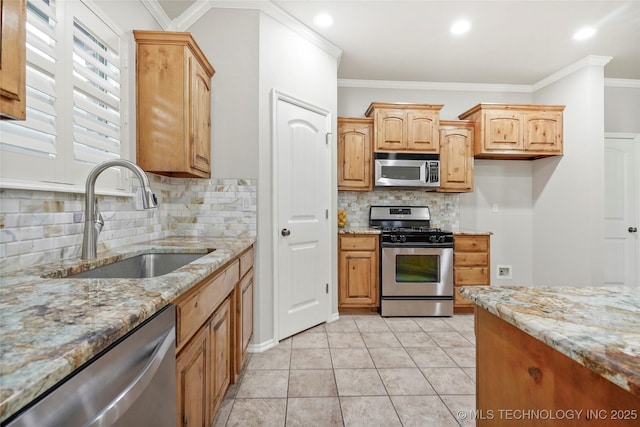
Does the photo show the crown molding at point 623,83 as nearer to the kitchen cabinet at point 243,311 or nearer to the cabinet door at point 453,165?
the cabinet door at point 453,165

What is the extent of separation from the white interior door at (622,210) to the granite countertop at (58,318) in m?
4.75

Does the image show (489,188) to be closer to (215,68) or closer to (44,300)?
(215,68)

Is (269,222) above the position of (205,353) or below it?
above

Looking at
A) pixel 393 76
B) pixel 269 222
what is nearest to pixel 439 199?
pixel 393 76

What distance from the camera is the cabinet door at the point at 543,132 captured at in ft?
11.7

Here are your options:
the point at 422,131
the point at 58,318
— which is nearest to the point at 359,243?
the point at 422,131

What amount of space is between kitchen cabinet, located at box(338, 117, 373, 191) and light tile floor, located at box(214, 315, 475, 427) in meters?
1.60

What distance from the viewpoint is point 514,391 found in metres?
0.78

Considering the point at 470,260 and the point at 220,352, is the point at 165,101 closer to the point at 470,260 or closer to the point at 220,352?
the point at 220,352

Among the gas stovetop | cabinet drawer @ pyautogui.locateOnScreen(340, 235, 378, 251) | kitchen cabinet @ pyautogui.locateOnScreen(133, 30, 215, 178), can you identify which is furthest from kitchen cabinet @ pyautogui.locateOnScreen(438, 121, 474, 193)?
kitchen cabinet @ pyautogui.locateOnScreen(133, 30, 215, 178)

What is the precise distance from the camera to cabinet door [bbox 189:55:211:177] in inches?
78.7

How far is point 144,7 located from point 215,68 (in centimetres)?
56

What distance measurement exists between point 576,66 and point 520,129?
2.77 ft

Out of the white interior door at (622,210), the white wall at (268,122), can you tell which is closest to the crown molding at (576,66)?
the white interior door at (622,210)
